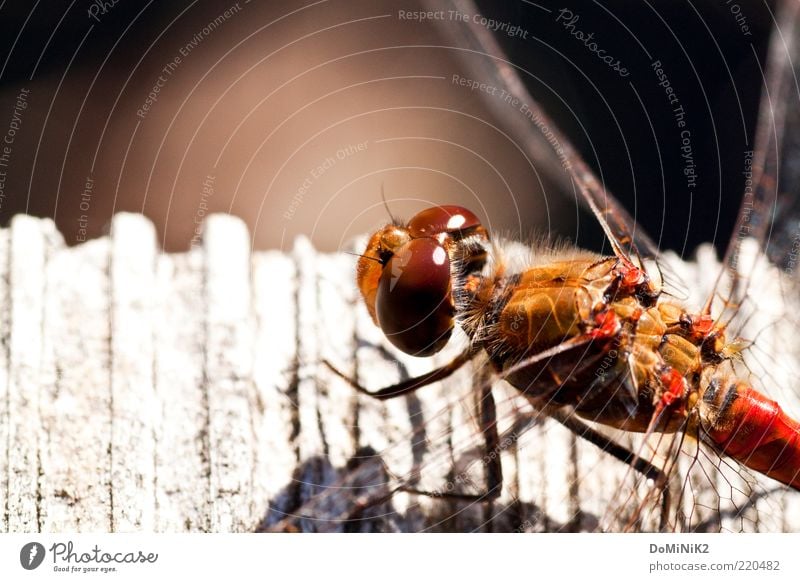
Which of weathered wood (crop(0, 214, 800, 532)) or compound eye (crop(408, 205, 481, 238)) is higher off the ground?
compound eye (crop(408, 205, 481, 238))

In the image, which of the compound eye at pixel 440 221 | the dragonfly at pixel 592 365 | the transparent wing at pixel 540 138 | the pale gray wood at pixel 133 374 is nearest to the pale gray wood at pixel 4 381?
the pale gray wood at pixel 133 374

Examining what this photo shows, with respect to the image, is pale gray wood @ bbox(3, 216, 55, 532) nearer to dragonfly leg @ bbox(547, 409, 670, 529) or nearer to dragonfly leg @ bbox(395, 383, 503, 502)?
dragonfly leg @ bbox(395, 383, 503, 502)

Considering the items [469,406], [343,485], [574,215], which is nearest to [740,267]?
[574,215]

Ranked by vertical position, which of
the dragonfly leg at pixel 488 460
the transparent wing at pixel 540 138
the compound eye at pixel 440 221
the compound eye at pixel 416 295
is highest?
the transparent wing at pixel 540 138

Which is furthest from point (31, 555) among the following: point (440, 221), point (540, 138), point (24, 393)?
point (540, 138)

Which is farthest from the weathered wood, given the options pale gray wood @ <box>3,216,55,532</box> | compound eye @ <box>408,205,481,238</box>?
compound eye @ <box>408,205,481,238</box>

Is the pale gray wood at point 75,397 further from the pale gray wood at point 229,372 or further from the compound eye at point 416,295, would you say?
the compound eye at point 416,295
